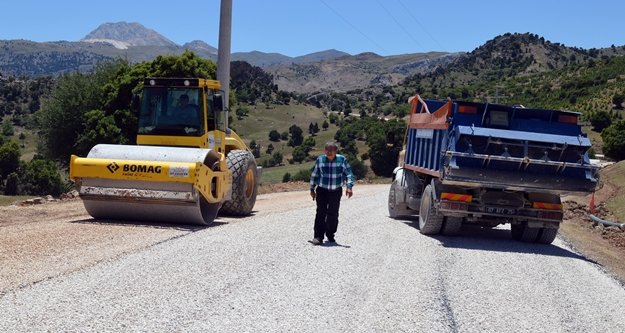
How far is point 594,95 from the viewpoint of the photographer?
8481 centimetres

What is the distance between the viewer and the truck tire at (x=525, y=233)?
15.2 meters

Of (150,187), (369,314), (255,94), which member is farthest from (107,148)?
(255,94)

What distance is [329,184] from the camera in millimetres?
12633

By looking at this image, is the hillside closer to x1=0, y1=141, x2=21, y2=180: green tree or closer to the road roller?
x1=0, y1=141, x2=21, y2=180: green tree

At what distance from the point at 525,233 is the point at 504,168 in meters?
2.06

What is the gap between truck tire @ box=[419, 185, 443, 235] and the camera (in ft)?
48.4

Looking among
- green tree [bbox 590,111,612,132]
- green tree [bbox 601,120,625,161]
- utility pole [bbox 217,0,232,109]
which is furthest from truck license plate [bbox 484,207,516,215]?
green tree [bbox 590,111,612,132]

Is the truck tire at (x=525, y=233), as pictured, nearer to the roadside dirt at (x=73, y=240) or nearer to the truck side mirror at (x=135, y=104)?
the roadside dirt at (x=73, y=240)

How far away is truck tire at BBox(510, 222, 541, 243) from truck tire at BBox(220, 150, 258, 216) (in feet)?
19.8

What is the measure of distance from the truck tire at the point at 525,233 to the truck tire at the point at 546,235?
0.08m

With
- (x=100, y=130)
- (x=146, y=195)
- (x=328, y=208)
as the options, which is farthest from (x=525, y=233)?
(x=100, y=130)

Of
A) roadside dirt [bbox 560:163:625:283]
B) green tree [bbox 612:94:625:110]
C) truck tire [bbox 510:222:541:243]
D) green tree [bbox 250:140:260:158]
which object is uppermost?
green tree [bbox 612:94:625:110]

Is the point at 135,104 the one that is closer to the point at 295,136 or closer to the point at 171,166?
the point at 171,166

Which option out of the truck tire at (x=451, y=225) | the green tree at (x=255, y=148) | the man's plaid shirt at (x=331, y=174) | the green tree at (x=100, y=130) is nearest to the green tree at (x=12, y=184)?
the green tree at (x=100, y=130)
